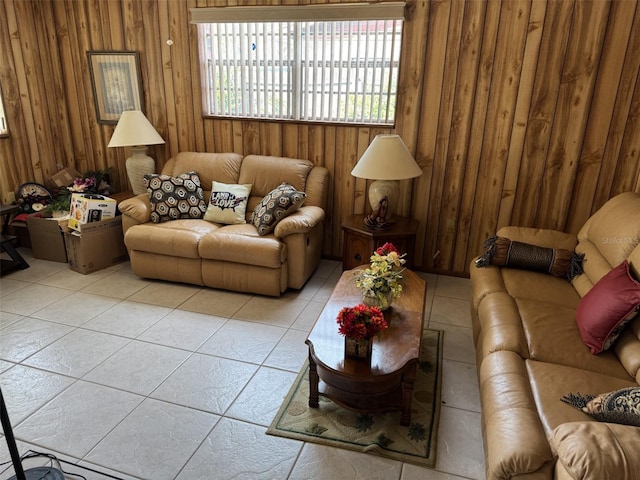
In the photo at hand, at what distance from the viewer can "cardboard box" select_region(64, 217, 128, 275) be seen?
382 centimetres

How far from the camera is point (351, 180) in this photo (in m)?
4.02

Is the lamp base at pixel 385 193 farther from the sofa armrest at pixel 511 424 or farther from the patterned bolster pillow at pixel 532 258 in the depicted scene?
the sofa armrest at pixel 511 424

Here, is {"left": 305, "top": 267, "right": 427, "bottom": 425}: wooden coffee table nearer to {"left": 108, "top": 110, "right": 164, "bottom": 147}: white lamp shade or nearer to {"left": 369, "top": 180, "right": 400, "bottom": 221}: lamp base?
{"left": 369, "top": 180, "right": 400, "bottom": 221}: lamp base

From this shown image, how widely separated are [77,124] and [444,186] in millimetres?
3903

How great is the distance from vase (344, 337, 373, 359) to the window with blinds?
7.59ft

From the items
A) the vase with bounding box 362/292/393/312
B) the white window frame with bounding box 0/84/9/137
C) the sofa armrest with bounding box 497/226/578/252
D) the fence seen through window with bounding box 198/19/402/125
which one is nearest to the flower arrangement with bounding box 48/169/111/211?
the white window frame with bounding box 0/84/9/137

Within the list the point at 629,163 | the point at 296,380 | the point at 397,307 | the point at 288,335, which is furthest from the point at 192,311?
the point at 629,163

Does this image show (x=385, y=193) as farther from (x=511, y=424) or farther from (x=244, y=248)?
(x=511, y=424)

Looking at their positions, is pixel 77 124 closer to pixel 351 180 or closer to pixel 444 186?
pixel 351 180

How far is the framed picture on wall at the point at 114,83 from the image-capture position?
4305mm

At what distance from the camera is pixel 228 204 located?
12.5 ft

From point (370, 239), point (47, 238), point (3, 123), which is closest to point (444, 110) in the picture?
point (370, 239)

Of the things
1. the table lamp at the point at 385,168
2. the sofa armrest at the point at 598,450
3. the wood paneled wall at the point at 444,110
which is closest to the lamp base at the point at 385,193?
the table lamp at the point at 385,168

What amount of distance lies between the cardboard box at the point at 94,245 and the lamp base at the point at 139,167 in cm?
39
